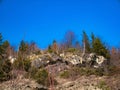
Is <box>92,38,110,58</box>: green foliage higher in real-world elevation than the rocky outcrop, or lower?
higher

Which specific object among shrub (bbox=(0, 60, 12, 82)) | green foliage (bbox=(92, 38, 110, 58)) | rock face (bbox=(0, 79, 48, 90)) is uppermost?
green foliage (bbox=(92, 38, 110, 58))

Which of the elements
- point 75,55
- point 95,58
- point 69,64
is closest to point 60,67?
point 69,64

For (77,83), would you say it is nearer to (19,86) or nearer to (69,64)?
(19,86)

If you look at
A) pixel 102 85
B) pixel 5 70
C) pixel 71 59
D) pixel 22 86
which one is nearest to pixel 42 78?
pixel 22 86

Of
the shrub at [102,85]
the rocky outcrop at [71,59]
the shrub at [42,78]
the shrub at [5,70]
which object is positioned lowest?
the shrub at [102,85]

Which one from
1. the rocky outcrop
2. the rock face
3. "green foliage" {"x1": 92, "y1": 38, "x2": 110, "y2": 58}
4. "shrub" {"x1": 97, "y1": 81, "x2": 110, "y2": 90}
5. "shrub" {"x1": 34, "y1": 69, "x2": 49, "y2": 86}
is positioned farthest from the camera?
"green foliage" {"x1": 92, "y1": 38, "x2": 110, "y2": 58}

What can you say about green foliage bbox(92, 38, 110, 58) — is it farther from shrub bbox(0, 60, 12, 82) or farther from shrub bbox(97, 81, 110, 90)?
shrub bbox(97, 81, 110, 90)

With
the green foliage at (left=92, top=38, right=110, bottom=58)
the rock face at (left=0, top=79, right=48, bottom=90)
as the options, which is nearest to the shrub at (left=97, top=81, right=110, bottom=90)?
the rock face at (left=0, top=79, right=48, bottom=90)

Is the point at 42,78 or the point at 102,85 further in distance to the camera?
the point at 42,78

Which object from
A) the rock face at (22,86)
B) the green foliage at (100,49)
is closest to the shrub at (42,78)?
the rock face at (22,86)

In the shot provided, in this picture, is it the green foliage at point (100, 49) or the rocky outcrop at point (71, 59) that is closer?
the rocky outcrop at point (71, 59)

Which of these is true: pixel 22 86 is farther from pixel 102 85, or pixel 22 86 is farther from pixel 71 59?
pixel 71 59

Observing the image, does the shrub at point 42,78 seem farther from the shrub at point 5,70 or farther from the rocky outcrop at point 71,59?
the rocky outcrop at point 71,59

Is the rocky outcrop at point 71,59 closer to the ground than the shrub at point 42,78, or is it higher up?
higher up
